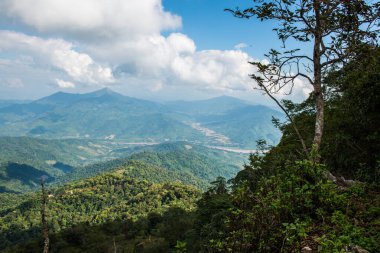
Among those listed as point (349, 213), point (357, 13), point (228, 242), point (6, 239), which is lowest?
point (6, 239)

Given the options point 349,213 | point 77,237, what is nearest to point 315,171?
point 349,213

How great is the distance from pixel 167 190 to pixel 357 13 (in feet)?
571

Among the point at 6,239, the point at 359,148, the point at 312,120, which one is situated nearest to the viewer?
the point at 359,148

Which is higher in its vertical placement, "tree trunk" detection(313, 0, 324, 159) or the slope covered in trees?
"tree trunk" detection(313, 0, 324, 159)

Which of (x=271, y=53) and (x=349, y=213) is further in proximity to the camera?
(x=271, y=53)

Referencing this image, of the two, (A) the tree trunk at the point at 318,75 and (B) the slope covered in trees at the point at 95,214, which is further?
(B) the slope covered in trees at the point at 95,214

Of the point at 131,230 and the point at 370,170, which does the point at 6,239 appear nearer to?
the point at 131,230

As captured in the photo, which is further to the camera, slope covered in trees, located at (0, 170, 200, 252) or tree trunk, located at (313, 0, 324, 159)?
slope covered in trees, located at (0, 170, 200, 252)

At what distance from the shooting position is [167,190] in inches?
7111

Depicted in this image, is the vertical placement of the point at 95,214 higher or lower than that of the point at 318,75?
lower

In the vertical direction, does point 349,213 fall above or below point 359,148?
below

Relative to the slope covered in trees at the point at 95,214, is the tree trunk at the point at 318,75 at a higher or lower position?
higher

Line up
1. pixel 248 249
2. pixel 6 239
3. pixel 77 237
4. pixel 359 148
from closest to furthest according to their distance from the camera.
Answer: pixel 248 249, pixel 359 148, pixel 77 237, pixel 6 239

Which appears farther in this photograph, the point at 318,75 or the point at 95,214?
the point at 95,214
